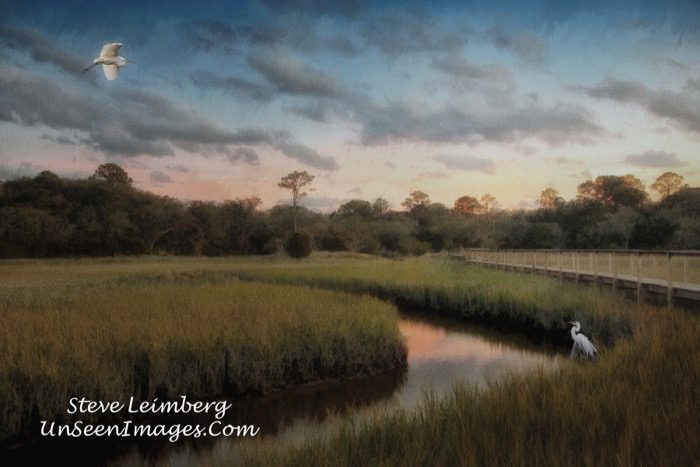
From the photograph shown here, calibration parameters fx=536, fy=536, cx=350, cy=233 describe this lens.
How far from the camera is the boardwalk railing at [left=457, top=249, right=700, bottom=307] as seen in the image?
13.0m

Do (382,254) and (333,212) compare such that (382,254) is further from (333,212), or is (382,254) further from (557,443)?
(557,443)

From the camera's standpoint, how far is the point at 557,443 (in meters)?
4.35

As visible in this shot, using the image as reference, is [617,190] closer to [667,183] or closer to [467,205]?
[667,183]

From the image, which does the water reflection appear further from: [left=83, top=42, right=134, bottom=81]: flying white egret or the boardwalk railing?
[left=83, top=42, right=134, bottom=81]: flying white egret

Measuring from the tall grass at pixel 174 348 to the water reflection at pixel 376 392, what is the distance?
49 cm

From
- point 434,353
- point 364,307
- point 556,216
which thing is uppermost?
point 556,216

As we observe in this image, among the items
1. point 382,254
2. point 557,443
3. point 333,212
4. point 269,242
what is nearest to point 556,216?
point 382,254

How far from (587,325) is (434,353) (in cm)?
376

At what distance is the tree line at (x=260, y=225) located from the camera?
3616cm

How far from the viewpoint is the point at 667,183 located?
55094mm

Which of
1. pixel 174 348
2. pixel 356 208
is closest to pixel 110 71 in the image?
pixel 174 348

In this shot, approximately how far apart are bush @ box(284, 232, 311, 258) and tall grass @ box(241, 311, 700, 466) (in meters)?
37.8

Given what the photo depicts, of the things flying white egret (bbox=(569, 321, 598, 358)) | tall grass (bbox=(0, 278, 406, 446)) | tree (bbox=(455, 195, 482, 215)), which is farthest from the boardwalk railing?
tree (bbox=(455, 195, 482, 215))

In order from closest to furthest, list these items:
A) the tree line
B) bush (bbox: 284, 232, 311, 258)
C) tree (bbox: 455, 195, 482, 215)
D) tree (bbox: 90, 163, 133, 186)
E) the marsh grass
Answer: the marsh grass → the tree line → bush (bbox: 284, 232, 311, 258) → tree (bbox: 90, 163, 133, 186) → tree (bbox: 455, 195, 482, 215)
